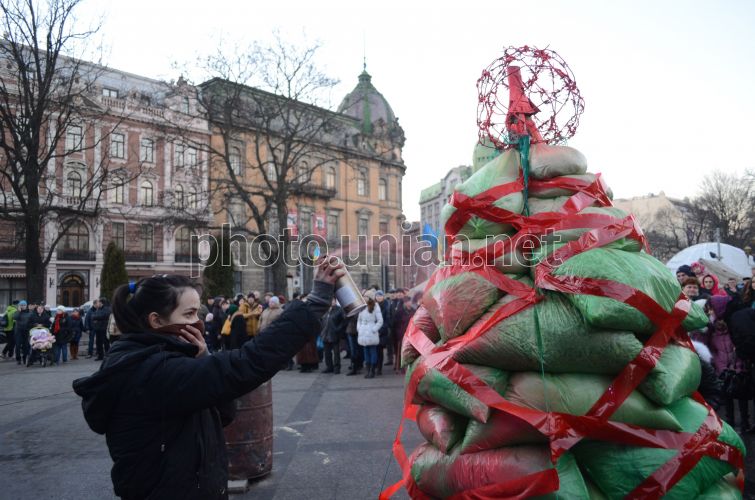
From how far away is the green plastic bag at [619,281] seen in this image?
2.56 meters

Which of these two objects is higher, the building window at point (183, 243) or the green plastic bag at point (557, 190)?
the building window at point (183, 243)

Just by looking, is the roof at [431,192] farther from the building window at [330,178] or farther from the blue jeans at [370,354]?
the blue jeans at [370,354]

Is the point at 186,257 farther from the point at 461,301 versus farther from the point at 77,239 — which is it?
the point at 461,301

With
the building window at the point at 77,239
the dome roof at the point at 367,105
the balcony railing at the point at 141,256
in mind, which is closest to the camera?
the building window at the point at 77,239

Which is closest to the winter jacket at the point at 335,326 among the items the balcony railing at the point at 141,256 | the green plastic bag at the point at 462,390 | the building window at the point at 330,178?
the green plastic bag at the point at 462,390

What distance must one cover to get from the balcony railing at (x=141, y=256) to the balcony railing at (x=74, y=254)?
7.30ft

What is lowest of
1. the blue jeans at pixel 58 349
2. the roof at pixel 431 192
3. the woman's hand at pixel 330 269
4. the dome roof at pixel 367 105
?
the blue jeans at pixel 58 349

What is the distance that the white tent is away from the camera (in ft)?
56.6

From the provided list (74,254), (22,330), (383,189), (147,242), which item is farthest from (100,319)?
(383,189)

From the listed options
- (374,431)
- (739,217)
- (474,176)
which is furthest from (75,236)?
(739,217)

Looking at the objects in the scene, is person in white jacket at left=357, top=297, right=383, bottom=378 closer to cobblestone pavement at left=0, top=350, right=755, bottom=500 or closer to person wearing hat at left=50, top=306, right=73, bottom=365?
cobblestone pavement at left=0, top=350, right=755, bottom=500

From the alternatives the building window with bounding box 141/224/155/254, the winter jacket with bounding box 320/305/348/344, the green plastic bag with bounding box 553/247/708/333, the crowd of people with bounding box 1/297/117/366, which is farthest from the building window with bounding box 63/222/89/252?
the green plastic bag with bounding box 553/247/708/333

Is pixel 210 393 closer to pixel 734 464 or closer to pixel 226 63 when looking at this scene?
pixel 734 464

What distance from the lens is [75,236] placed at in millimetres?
35844
